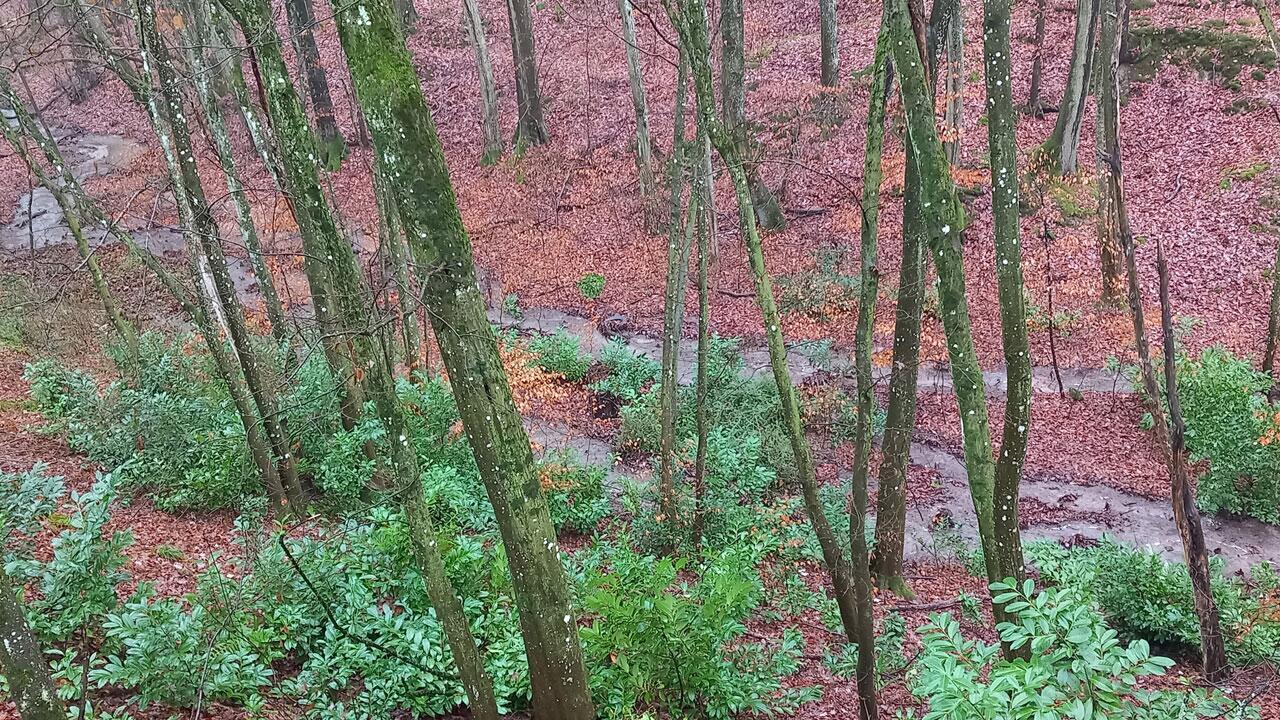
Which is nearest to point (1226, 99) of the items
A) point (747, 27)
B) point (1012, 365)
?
point (747, 27)

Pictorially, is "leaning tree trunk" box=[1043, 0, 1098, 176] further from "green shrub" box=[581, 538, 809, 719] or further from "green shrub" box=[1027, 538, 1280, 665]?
"green shrub" box=[581, 538, 809, 719]

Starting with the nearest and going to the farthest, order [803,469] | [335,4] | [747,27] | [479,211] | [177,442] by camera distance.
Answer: [335,4] → [803,469] → [177,442] → [479,211] → [747,27]

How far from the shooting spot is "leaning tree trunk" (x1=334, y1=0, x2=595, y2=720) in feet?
12.0

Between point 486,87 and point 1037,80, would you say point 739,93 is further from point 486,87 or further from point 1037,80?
point 1037,80

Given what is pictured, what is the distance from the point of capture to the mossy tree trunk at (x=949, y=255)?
490 centimetres

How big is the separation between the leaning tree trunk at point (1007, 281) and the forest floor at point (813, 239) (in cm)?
204

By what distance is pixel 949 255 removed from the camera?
495cm

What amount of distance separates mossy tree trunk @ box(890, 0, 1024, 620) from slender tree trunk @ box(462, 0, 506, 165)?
19.4 m

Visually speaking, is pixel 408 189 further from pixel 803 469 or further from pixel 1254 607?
pixel 1254 607

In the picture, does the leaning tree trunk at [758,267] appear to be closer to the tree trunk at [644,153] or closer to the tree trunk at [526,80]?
the tree trunk at [644,153]

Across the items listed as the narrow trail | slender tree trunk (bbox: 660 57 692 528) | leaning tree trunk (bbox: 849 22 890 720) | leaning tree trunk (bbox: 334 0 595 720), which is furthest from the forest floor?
leaning tree trunk (bbox: 334 0 595 720)

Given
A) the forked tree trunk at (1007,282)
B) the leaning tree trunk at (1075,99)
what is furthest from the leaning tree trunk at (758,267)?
the leaning tree trunk at (1075,99)

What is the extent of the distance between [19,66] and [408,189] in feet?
17.5

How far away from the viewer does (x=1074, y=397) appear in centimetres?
1405
